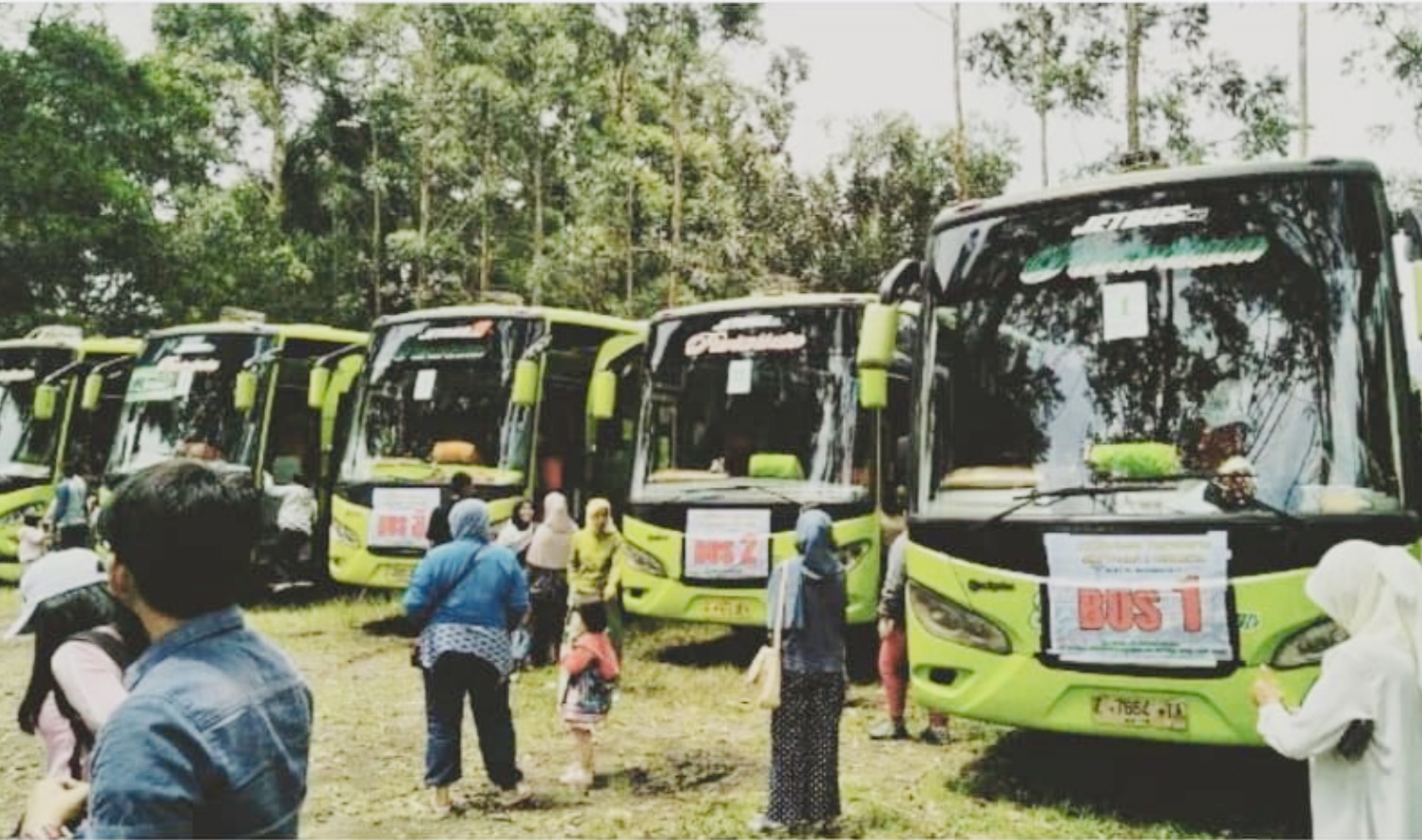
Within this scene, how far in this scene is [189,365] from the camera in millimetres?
14258

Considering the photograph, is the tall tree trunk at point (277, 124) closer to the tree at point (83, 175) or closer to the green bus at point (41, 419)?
the tree at point (83, 175)

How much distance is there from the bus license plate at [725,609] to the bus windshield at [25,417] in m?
10.3

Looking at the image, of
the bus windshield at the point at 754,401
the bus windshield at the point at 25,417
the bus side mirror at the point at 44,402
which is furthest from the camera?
the bus windshield at the point at 25,417

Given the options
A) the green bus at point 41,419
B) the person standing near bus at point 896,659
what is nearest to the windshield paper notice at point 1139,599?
the person standing near bus at point 896,659

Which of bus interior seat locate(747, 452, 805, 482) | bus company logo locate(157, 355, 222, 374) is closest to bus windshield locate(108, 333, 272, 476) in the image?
bus company logo locate(157, 355, 222, 374)

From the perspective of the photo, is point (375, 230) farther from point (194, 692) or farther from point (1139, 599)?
point (194, 692)

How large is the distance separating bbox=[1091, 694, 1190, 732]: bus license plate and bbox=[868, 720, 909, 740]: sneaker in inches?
102

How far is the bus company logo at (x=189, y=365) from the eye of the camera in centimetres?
1416

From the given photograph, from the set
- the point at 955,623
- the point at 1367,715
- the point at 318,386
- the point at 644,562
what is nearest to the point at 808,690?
the point at 955,623

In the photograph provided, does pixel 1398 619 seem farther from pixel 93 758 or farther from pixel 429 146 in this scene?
pixel 429 146

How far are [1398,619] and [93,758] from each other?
3.30 m

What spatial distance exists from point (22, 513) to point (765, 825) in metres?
13.1

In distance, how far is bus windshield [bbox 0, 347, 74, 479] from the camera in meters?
15.8

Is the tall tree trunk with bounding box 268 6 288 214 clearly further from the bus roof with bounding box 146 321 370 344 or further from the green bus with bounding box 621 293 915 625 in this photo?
the green bus with bounding box 621 293 915 625
